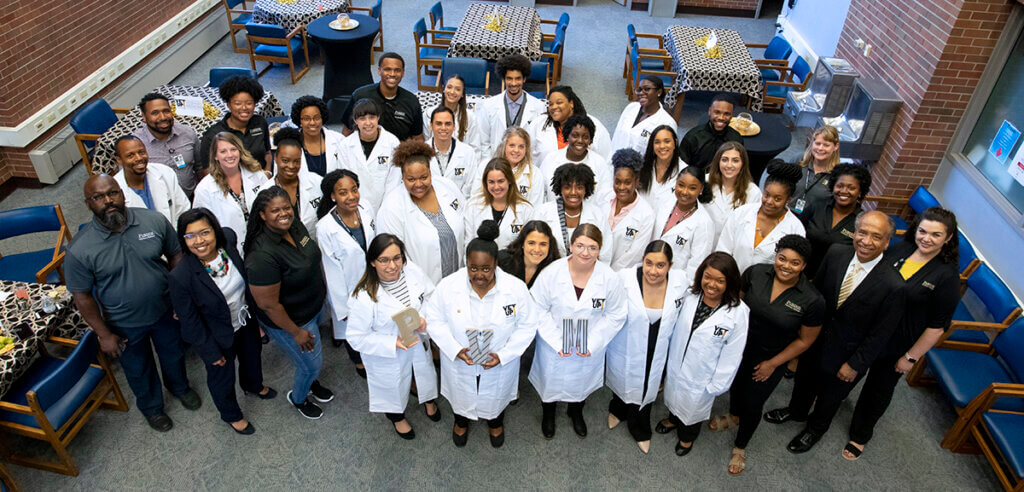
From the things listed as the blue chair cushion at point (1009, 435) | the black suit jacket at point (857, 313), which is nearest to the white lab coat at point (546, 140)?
the black suit jacket at point (857, 313)

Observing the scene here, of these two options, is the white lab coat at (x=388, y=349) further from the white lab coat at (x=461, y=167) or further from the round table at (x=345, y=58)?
the round table at (x=345, y=58)

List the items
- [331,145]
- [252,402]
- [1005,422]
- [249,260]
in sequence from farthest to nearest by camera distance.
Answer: [331,145] → [252,402] → [1005,422] → [249,260]

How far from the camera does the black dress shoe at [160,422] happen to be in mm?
4105

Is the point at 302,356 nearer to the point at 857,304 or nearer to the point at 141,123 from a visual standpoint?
the point at 857,304

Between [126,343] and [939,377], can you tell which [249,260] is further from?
[939,377]

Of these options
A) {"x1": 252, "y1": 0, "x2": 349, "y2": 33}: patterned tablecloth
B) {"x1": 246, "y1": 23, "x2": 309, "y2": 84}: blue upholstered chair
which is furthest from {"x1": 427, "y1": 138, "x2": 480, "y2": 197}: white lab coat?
{"x1": 252, "y1": 0, "x2": 349, "y2": 33}: patterned tablecloth

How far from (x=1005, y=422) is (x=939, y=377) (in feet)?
1.62

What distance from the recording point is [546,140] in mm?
5180

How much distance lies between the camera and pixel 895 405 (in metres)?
4.48

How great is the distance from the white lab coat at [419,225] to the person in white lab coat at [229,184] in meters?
1.00

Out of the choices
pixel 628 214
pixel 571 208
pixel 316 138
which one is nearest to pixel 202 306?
pixel 316 138

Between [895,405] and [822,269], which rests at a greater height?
[822,269]

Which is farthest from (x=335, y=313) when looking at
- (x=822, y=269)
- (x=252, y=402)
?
(x=822, y=269)

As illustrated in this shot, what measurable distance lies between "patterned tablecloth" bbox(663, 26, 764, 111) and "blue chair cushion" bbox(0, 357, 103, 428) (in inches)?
279
